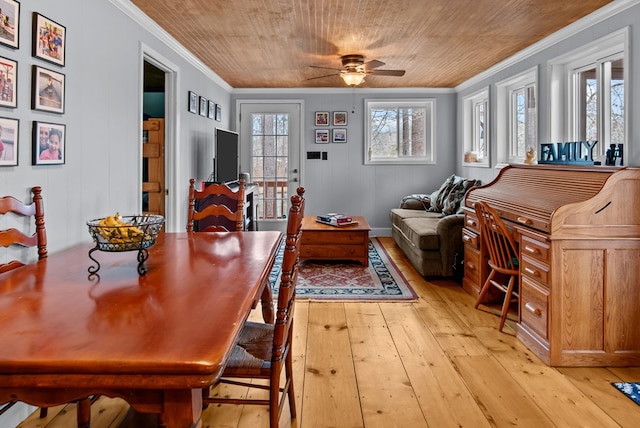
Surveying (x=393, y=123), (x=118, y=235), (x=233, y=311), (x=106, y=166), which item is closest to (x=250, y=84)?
(x=393, y=123)

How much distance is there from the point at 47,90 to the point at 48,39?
0.88 feet

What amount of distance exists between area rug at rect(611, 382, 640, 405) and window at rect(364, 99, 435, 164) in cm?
516

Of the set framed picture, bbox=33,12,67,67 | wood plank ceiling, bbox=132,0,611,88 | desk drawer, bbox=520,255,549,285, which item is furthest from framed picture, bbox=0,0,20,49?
desk drawer, bbox=520,255,549,285

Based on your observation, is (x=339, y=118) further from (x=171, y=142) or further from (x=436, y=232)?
(x=171, y=142)

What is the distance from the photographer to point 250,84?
6840mm

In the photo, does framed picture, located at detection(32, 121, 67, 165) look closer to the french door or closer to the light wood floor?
the light wood floor

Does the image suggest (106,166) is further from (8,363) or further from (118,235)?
(8,363)

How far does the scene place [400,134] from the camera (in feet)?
24.2

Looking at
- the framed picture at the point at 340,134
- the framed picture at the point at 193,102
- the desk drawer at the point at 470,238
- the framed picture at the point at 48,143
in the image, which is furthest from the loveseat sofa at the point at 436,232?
the framed picture at the point at 48,143

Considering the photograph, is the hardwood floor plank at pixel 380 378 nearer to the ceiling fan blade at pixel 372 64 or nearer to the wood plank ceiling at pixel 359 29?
the wood plank ceiling at pixel 359 29

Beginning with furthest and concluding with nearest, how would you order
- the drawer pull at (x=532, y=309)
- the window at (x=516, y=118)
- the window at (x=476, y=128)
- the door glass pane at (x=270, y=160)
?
the door glass pane at (x=270, y=160)
the window at (x=476, y=128)
the window at (x=516, y=118)
the drawer pull at (x=532, y=309)

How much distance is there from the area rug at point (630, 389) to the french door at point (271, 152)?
17.7 ft

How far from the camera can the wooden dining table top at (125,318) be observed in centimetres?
95

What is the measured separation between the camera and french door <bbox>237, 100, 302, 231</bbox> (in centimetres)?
729
